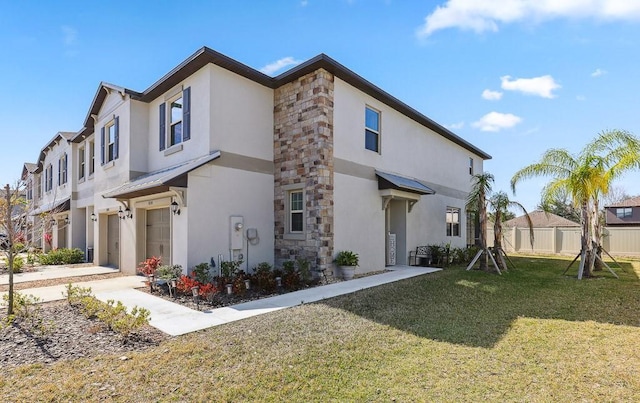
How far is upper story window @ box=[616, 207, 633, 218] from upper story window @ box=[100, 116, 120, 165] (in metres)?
40.8

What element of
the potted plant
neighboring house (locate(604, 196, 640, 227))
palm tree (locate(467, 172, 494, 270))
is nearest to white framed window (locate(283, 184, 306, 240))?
the potted plant

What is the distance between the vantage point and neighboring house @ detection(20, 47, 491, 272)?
32.2 feet

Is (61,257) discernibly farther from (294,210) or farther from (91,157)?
(294,210)

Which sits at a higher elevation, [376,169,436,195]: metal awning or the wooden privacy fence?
[376,169,436,195]: metal awning

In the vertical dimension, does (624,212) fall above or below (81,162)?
below

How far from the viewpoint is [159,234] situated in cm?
1138

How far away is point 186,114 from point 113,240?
7.82m

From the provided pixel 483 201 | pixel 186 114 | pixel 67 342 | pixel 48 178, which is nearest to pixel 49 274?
pixel 186 114

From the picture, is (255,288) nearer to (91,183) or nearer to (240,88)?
(240,88)

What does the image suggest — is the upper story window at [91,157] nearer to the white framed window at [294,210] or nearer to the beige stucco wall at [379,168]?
the white framed window at [294,210]

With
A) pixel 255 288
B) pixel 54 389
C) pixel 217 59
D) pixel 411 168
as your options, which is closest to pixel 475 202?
pixel 411 168

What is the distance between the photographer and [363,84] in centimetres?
1152

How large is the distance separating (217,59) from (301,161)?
12.4 ft

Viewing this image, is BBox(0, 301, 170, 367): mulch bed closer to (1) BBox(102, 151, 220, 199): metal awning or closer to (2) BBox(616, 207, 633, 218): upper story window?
(1) BBox(102, 151, 220, 199): metal awning
